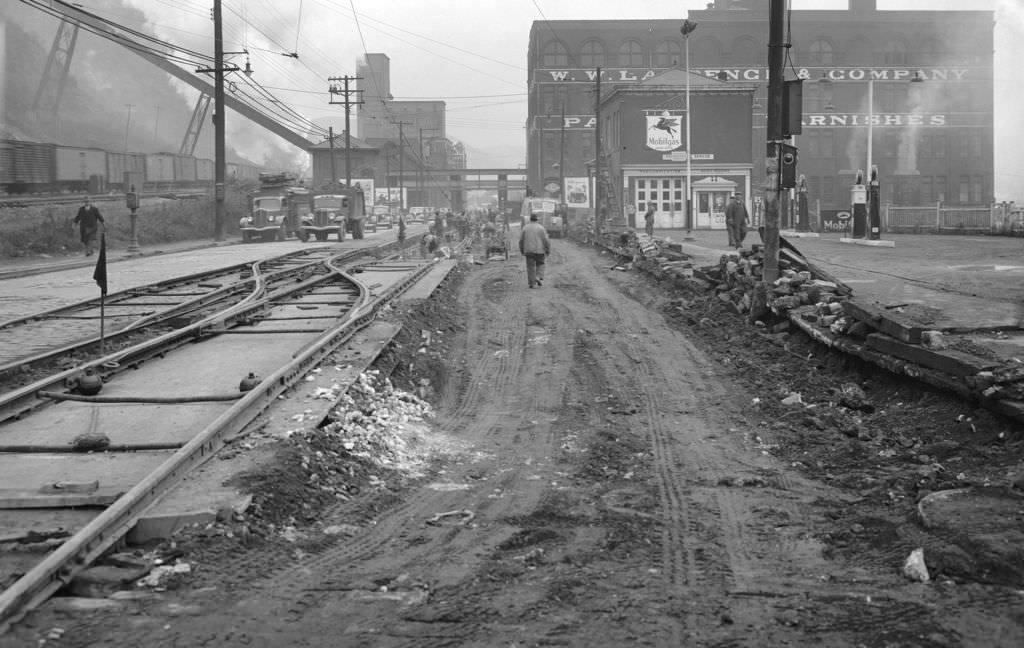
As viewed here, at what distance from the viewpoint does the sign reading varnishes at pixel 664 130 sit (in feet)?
209

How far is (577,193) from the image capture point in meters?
77.2

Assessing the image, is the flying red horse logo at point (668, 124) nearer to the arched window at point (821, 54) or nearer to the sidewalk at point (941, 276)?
the arched window at point (821, 54)

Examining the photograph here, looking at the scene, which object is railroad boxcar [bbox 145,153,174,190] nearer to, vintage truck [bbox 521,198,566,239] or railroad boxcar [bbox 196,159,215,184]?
railroad boxcar [bbox 196,159,215,184]

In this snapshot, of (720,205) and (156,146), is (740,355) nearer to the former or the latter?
(720,205)

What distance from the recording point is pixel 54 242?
33875 mm

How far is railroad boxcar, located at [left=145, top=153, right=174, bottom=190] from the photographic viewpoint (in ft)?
204

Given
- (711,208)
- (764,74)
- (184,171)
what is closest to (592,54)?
(764,74)

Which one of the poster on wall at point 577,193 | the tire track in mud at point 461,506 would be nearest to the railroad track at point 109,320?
the tire track in mud at point 461,506

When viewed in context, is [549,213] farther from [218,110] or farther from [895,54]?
[895,54]

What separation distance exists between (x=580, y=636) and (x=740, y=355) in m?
8.68

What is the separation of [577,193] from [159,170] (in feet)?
97.6

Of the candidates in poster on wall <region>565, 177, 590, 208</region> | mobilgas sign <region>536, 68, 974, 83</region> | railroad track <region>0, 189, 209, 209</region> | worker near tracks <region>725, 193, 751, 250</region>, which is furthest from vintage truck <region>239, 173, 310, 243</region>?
mobilgas sign <region>536, 68, 974, 83</region>

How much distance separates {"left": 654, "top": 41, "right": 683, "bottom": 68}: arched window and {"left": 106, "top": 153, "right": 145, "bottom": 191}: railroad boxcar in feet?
159

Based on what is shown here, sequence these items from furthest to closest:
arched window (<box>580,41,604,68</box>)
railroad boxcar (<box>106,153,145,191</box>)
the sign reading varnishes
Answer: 1. arched window (<box>580,41,604,68</box>)
2. the sign reading varnishes
3. railroad boxcar (<box>106,153,145,191</box>)
